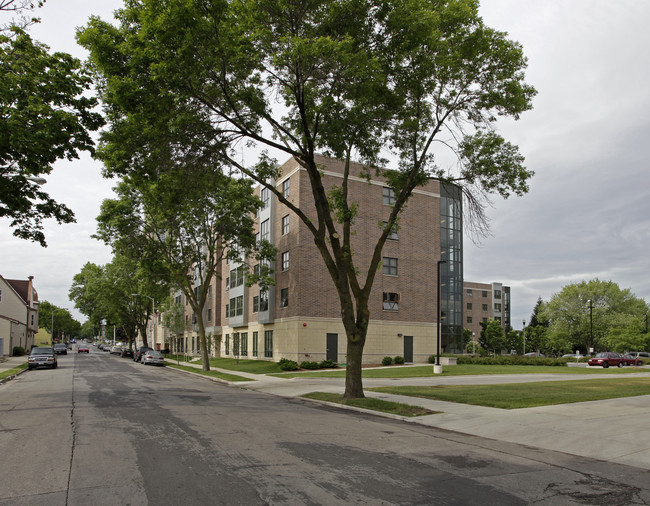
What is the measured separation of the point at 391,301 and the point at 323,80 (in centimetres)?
2789

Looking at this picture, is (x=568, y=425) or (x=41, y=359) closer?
(x=568, y=425)

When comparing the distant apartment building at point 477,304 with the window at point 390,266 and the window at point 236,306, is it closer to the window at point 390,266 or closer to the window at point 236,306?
the window at point 236,306

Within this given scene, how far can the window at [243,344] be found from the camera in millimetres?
47156

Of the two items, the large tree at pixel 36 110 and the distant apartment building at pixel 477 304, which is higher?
the large tree at pixel 36 110

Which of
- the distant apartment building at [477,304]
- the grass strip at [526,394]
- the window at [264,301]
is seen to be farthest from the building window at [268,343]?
the distant apartment building at [477,304]

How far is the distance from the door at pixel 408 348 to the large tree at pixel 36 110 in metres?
30.6

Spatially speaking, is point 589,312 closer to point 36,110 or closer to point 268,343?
point 268,343

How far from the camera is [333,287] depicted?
38875 millimetres

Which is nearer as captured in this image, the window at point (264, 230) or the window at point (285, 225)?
the window at point (285, 225)

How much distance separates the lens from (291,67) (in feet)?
47.0

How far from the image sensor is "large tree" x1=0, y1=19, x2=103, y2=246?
15.0m

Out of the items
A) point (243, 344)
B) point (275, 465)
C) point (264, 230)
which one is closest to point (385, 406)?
point (275, 465)

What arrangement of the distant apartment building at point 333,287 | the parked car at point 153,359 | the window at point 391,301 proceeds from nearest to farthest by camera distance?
the distant apartment building at point 333,287 < the window at point 391,301 < the parked car at point 153,359

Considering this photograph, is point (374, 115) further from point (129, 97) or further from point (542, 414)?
point (542, 414)
